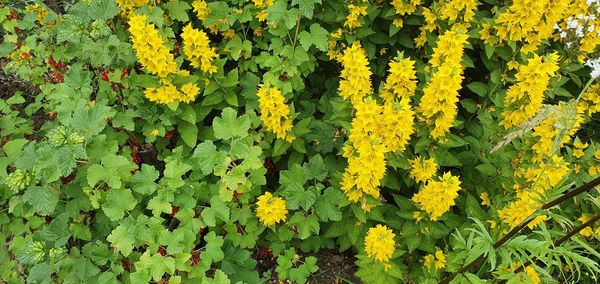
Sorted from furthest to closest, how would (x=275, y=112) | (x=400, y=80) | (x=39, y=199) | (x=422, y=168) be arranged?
(x=275, y=112) < (x=422, y=168) < (x=400, y=80) < (x=39, y=199)

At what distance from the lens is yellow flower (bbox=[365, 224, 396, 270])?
8.27ft

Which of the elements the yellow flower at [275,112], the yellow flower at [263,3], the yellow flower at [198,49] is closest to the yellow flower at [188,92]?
the yellow flower at [198,49]

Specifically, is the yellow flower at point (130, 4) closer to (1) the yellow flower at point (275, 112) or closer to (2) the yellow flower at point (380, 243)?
(1) the yellow flower at point (275, 112)

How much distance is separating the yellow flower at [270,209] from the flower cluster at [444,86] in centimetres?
93

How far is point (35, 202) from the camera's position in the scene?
2352 mm

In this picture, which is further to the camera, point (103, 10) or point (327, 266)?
point (327, 266)

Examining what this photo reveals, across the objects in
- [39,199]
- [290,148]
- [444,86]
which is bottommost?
[290,148]

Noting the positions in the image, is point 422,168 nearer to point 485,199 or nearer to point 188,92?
point 485,199

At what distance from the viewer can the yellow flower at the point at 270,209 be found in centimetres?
268

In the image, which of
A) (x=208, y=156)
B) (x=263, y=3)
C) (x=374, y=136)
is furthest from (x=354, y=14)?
(x=208, y=156)

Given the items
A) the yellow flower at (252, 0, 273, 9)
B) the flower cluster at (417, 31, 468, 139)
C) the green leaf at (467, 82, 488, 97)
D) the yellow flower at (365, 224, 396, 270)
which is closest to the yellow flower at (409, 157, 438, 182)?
the flower cluster at (417, 31, 468, 139)

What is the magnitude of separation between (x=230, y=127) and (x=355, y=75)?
714mm

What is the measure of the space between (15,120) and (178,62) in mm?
1069

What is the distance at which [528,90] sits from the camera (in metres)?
2.40
